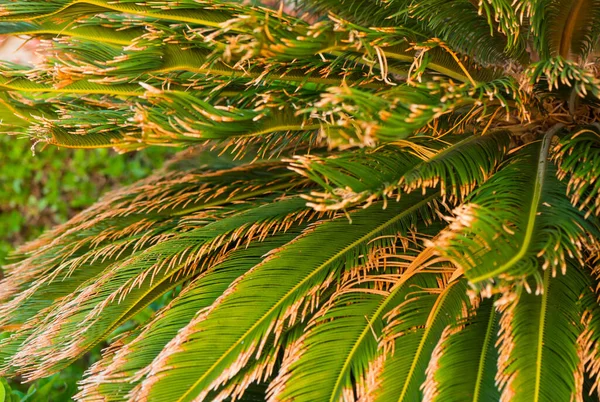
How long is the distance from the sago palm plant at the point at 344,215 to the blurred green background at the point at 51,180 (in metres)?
1.98

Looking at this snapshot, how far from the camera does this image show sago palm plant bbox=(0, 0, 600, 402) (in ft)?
4.38

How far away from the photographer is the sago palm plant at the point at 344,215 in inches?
52.6

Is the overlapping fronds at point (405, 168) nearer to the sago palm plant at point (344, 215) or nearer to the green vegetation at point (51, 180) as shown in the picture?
the sago palm plant at point (344, 215)

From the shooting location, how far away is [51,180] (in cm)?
419

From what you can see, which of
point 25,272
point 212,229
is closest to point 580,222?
point 212,229

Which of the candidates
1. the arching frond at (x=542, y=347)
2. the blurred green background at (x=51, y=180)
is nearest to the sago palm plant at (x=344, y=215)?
the arching frond at (x=542, y=347)

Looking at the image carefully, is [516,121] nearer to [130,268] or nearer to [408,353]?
[408,353]

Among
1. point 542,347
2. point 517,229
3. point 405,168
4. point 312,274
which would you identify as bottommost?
point 542,347

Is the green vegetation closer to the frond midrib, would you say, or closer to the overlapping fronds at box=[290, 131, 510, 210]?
the frond midrib

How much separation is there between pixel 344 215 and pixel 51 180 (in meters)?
2.99

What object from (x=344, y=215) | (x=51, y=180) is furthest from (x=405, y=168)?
(x=51, y=180)

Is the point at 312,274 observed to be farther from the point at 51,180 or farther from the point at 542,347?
the point at 51,180

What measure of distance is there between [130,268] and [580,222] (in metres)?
1.21

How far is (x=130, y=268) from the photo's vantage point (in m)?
1.83
